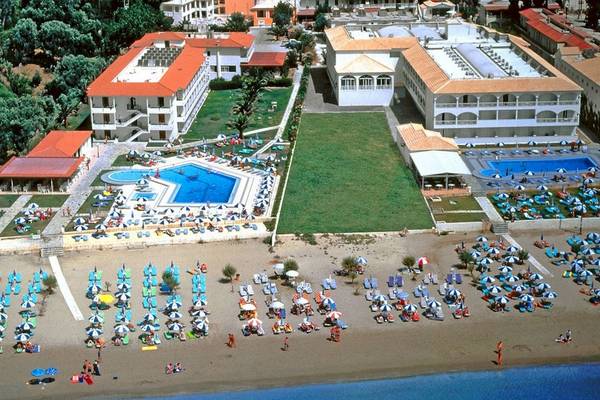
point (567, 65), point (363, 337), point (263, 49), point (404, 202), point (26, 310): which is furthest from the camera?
point (263, 49)

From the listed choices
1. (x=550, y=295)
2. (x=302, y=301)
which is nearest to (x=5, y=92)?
(x=302, y=301)

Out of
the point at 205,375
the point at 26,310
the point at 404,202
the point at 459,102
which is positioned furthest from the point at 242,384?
the point at 459,102

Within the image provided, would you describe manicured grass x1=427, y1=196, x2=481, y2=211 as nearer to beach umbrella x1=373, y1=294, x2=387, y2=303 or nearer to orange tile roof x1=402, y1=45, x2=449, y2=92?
orange tile roof x1=402, y1=45, x2=449, y2=92

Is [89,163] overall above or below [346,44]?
below

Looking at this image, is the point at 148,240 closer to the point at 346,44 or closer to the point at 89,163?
the point at 89,163

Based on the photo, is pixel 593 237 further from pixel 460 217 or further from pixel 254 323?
pixel 254 323

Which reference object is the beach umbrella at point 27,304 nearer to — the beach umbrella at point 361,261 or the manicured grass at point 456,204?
the beach umbrella at point 361,261
